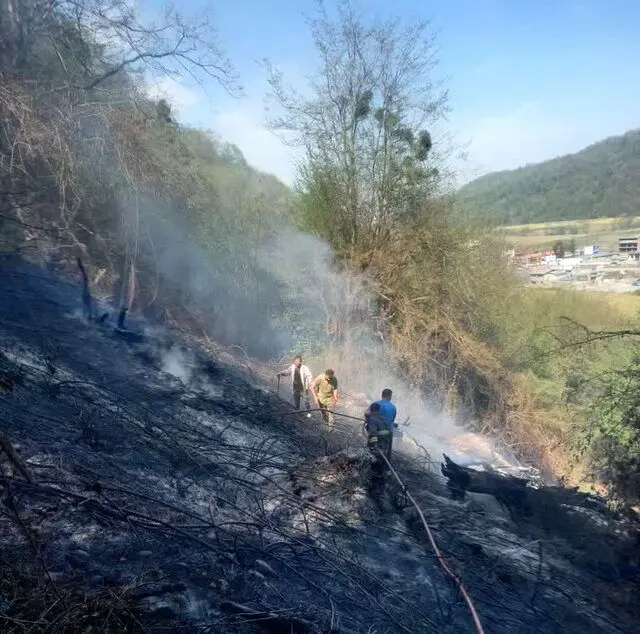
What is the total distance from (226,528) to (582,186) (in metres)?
71.0

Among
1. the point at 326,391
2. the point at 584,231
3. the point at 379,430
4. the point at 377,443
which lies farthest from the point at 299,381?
the point at 584,231

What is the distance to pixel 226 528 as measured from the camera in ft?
14.3

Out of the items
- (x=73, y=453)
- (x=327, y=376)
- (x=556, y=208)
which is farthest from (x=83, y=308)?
(x=556, y=208)

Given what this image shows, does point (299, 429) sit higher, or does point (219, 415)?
point (219, 415)

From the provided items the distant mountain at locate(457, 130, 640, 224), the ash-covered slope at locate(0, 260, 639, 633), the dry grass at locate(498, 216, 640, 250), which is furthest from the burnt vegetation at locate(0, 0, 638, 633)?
the distant mountain at locate(457, 130, 640, 224)

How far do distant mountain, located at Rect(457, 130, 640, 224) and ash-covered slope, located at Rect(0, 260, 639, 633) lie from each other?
41044 millimetres

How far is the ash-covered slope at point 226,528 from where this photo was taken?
3447mm

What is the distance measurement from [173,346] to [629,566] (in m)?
7.20

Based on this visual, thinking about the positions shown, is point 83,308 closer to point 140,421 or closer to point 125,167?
point 125,167

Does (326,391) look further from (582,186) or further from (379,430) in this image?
(582,186)

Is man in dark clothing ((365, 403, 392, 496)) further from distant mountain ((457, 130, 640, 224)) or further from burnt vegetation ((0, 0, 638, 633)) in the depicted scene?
distant mountain ((457, 130, 640, 224))

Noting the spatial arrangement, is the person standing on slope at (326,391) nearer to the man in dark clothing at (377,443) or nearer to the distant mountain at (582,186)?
the man in dark clothing at (377,443)

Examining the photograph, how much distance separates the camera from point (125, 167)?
867 cm

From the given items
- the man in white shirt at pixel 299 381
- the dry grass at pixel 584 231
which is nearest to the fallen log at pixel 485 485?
the man in white shirt at pixel 299 381
